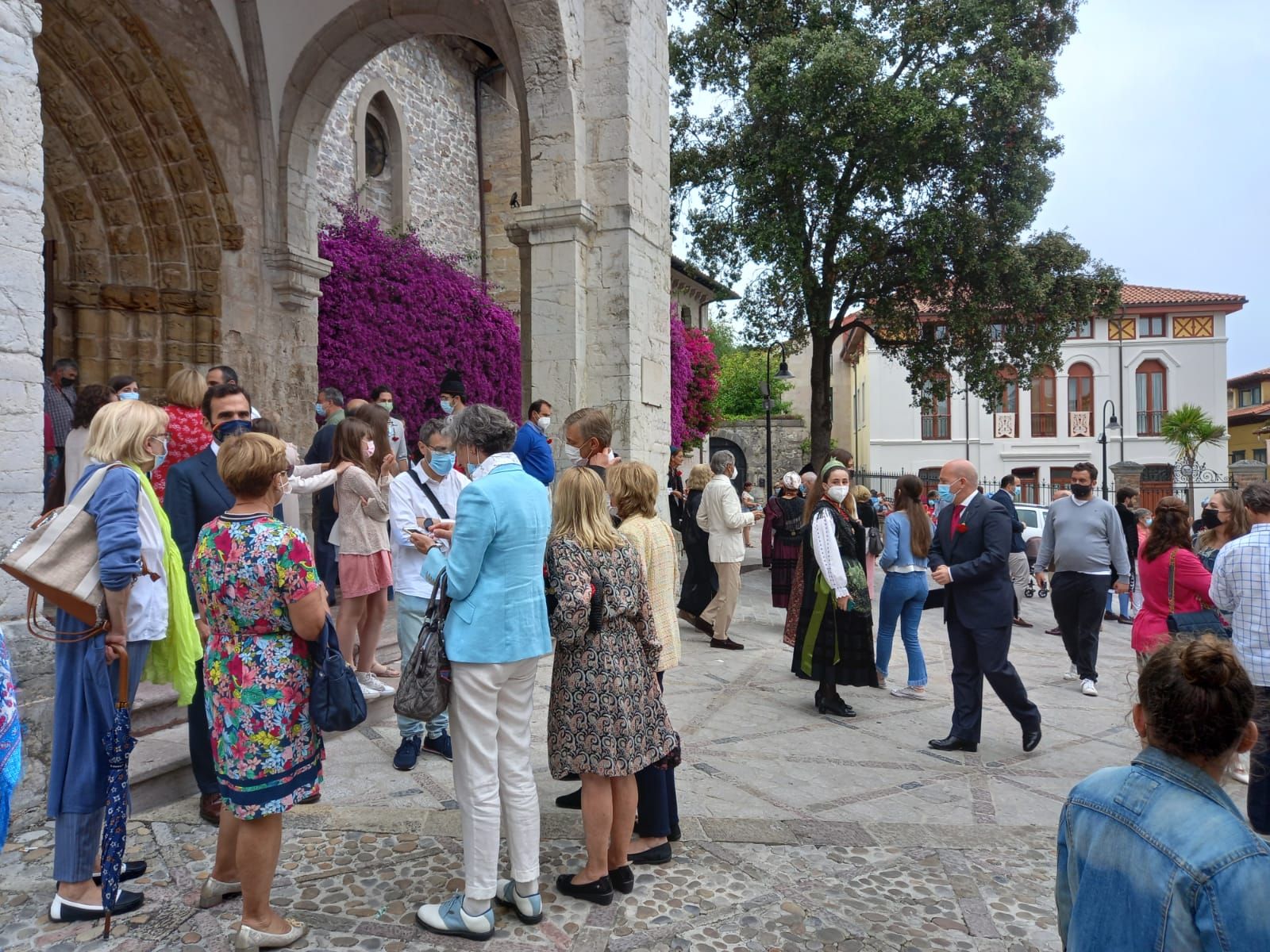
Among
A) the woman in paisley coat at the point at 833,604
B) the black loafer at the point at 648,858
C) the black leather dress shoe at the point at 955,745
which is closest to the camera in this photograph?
the black loafer at the point at 648,858

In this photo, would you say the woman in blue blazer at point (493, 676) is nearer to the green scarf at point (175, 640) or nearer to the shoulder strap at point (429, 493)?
the green scarf at point (175, 640)

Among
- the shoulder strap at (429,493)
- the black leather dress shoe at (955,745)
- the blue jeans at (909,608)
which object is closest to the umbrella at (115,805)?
the shoulder strap at (429,493)

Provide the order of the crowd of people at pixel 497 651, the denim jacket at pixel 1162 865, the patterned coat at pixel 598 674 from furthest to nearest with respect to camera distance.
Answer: the patterned coat at pixel 598 674
the crowd of people at pixel 497 651
the denim jacket at pixel 1162 865

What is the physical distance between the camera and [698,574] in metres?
8.86

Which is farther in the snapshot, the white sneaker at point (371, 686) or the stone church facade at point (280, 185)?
the stone church facade at point (280, 185)

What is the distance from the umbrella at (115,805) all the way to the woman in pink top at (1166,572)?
17.2ft

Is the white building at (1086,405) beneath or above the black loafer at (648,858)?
above

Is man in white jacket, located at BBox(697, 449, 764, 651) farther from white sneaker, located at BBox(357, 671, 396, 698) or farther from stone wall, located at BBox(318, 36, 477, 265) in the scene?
stone wall, located at BBox(318, 36, 477, 265)

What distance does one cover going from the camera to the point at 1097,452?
37.1 m

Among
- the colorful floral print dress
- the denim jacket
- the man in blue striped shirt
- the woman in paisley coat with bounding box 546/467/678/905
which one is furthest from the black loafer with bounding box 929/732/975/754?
the colorful floral print dress

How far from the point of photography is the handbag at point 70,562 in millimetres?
2852

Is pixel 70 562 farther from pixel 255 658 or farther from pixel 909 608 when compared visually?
pixel 909 608

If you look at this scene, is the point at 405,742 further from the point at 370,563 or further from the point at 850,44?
the point at 850,44

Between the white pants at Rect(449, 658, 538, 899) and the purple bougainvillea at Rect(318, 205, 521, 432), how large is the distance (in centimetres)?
1048
